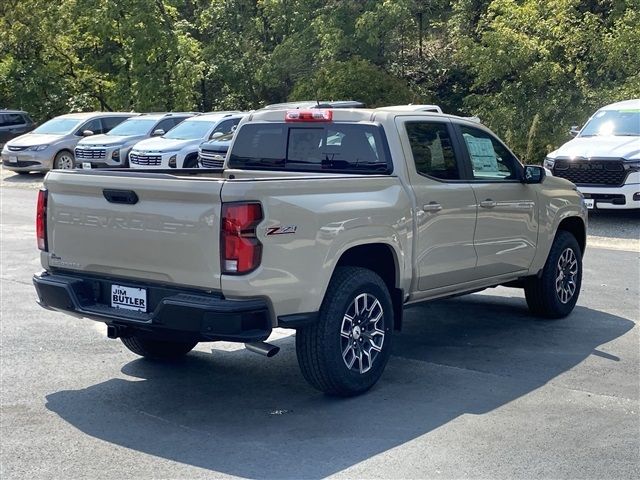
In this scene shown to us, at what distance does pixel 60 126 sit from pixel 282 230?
70.6 ft

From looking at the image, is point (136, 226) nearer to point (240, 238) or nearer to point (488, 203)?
point (240, 238)

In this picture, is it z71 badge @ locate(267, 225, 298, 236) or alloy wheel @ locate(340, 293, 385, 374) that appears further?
alloy wheel @ locate(340, 293, 385, 374)

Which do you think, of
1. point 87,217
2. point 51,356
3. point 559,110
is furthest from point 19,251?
point 559,110

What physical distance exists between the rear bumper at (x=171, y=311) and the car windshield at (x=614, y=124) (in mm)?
12512

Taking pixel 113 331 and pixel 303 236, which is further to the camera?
pixel 113 331

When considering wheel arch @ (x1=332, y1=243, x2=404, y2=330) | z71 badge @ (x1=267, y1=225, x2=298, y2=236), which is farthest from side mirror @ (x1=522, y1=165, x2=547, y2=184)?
z71 badge @ (x1=267, y1=225, x2=298, y2=236)

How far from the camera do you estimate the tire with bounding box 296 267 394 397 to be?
635 centimetres

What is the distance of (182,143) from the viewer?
2225 cm

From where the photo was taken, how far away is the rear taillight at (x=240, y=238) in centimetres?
580

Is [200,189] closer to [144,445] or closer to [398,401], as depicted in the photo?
[144,445]

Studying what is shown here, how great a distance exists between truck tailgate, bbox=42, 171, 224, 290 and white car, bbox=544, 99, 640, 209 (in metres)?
10.3

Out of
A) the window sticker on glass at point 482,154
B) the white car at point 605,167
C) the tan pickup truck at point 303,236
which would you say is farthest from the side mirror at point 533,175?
the white car at point 605,167

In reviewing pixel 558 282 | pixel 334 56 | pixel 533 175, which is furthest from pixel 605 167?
pixel 334 56

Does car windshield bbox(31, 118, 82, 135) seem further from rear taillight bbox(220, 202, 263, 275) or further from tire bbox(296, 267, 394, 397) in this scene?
rear taillight bbox(220, 202, 263, 275)
